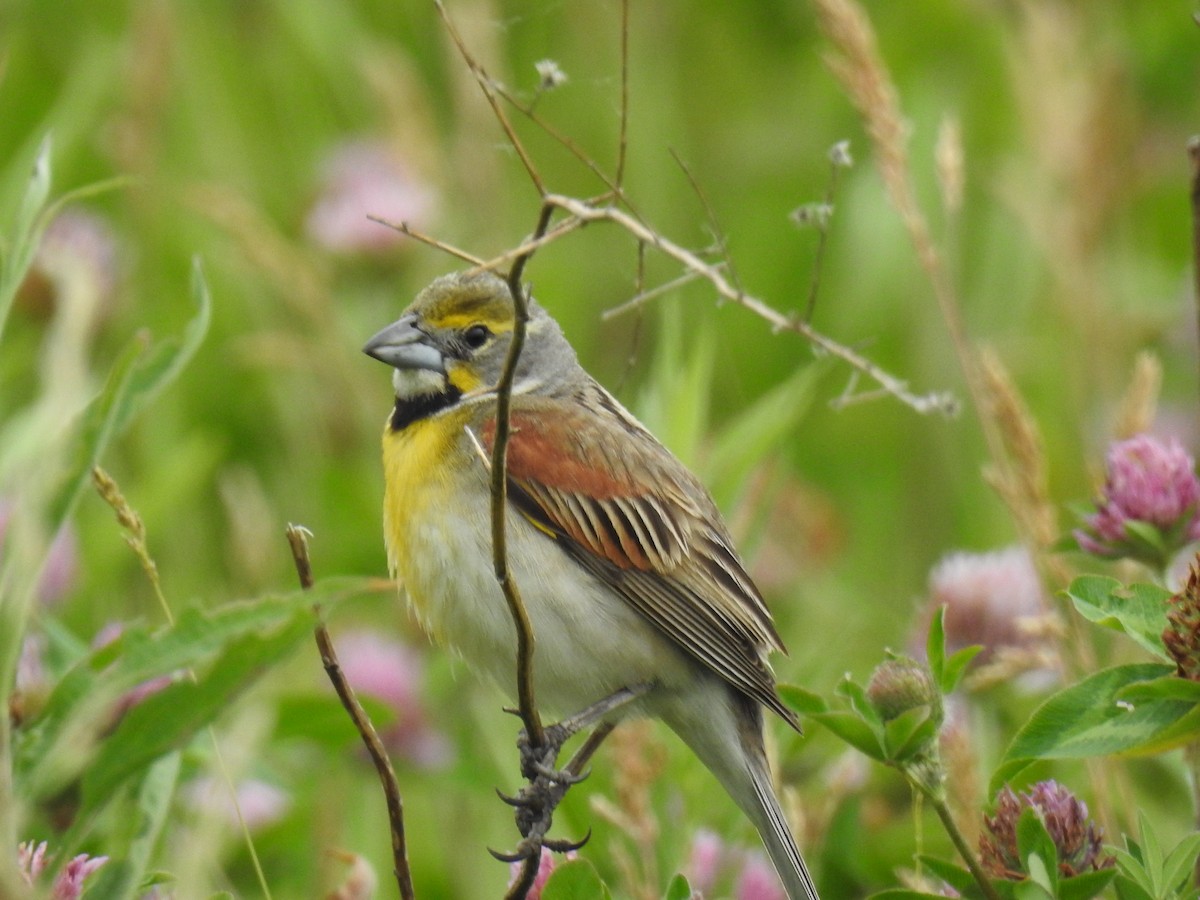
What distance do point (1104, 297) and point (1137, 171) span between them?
130cm

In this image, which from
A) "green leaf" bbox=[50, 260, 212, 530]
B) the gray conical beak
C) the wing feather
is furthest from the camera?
the gray conical beak

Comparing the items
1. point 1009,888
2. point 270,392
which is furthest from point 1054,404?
point 1009,888

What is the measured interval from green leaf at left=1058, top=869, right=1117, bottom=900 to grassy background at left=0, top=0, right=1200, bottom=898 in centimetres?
173

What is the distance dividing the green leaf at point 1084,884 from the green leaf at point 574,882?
48 cm

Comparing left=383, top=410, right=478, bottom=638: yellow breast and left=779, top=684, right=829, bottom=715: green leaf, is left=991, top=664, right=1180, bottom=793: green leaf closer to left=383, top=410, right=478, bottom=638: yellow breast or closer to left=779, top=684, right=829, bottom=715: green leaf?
left=779, top=684, right=829, bottom=715: green leaf

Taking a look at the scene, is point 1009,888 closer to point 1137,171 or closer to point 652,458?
point 652,458

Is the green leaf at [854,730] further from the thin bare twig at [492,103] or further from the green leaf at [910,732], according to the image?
the thin bare twig at [492,103]

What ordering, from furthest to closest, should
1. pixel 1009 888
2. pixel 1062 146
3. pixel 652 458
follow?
pixel 1062 146, pixel 652 458, pixel 1009 888

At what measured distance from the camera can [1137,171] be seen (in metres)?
6.19

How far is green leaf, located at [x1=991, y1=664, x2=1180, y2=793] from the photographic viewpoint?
1916 mm

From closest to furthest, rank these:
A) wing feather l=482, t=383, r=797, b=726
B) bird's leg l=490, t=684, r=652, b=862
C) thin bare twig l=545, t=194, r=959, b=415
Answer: thin bare twig l=545, t=194, r=959, b=415
bird's leg l=490, t=684, r=652, b=862
wing feather l=482, t=383, r=797, b=726

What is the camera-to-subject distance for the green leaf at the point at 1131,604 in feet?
6.47

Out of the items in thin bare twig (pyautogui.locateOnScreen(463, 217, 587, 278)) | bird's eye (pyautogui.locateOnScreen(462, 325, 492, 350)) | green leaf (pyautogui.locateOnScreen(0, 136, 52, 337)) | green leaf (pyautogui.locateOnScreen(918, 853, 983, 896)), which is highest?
thin bare twig (pyautogui.locateOnScreen(463, 217, 587, 278))

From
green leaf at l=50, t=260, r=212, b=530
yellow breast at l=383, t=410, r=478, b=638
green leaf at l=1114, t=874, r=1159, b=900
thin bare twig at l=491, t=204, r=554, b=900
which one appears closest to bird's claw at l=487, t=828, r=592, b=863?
thin bare twig at l=491, t=204, r=554, b=900
